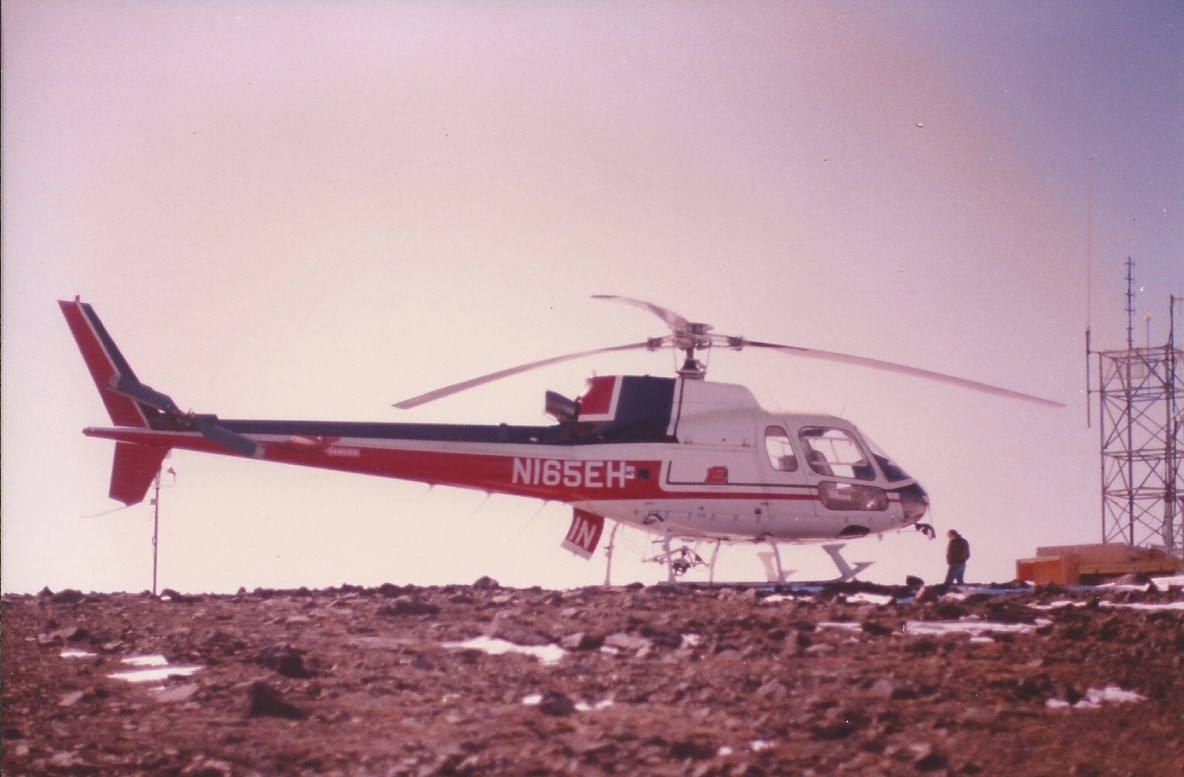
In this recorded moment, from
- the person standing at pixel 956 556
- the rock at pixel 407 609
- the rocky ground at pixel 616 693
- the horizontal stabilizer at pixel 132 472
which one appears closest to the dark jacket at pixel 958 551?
the person standing at pixel 956 556

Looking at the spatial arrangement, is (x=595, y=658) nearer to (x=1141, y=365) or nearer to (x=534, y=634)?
(x=534, y=634)

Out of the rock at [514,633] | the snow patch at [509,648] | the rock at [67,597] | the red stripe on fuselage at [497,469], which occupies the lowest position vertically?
the rock at [67,597]

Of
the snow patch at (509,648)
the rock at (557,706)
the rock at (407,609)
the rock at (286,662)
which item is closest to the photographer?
the rock at (557,706)

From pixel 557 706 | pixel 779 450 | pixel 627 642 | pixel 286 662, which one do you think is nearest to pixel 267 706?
pixel 286 662

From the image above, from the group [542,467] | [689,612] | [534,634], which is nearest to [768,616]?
[689,612]

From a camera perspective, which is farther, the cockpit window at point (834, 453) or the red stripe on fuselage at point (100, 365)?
the cockpit window at point (834, 453)

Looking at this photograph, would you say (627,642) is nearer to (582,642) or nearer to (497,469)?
(582,642)

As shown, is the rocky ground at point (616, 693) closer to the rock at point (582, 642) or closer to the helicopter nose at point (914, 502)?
the rock at point (582, 642)
